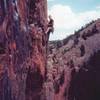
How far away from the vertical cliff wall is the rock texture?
7.36m

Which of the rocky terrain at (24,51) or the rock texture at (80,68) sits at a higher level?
the rocky terrain at (24,51)

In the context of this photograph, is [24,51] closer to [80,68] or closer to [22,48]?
[22,48]

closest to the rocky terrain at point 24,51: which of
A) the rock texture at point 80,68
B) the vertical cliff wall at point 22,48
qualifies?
the vertical cliff wall at point 22,48

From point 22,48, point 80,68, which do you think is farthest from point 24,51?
point 80,68

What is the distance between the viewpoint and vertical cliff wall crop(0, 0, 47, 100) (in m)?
7.55

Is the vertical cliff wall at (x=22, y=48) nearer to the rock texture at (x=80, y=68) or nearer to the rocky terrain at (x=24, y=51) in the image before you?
the rocky terrain at (x=24, y=51)

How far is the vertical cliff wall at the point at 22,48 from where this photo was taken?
7.55m

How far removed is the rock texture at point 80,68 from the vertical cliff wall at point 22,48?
7.36 metres

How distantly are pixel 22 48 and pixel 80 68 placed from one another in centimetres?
1160

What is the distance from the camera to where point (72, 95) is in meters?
19.4

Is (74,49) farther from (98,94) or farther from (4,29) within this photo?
(4,29)

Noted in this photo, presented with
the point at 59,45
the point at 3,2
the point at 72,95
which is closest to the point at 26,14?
the point at 3,2

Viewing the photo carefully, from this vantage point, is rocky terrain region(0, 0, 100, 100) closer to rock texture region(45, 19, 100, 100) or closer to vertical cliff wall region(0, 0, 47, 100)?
vertical cliff wall region(0, 0, 47, 100)

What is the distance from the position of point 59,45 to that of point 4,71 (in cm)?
1672
